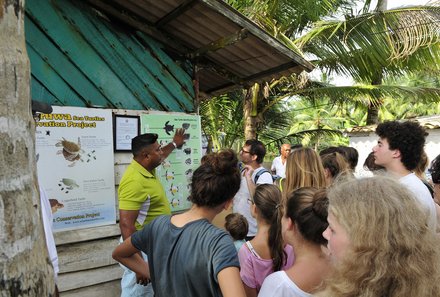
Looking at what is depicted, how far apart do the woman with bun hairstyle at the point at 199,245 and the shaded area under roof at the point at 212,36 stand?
6.42 ft

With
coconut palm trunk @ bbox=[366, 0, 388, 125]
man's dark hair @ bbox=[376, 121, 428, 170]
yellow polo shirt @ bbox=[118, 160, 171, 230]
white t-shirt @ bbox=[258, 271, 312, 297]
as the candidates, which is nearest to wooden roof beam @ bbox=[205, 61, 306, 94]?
man's dark hair @ bbox=[376, 121, 428, 170]

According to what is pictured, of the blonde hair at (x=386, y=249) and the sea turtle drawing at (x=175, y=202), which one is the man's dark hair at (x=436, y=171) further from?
the sea turtle drawing at (x=175, y=202)

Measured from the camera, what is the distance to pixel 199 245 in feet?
6.16

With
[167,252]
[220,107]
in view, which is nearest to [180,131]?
[167,252]

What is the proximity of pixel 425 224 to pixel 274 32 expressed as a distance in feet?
24.3

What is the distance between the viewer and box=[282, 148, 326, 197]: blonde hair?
3.00 m

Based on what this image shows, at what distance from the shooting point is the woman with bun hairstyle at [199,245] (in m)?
1.79

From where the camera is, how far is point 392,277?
115cm

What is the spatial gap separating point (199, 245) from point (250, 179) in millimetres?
2720

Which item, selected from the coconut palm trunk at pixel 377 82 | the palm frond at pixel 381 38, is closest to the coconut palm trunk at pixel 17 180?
the palm frond at pixel 381 38

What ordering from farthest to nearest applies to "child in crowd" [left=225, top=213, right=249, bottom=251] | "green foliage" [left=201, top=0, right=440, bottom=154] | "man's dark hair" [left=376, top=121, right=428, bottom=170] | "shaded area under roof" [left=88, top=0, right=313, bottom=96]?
"green foliage" [left=201, top=0, right=440, bottom=154], "shaded area under roof" [left=88, top=0, right=313, bottom=96], "child in crowd" [left=225, top=213, right=249, bottom=251], "man's dark hair" [left=376, top=121, right=428, bottom=170]

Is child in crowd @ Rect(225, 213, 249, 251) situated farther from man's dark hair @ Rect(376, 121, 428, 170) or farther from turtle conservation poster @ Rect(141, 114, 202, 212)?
A: man's dark hair @ Rect(376, 121, 428, 170)

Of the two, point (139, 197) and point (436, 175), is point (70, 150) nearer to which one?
point (139, 197)

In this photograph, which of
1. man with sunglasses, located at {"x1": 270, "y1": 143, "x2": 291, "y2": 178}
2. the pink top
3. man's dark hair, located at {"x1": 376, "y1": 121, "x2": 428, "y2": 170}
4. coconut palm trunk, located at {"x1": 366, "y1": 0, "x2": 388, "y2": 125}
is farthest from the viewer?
coconut palm trunk, located at {"x1": 366, "y1": 0, "x2": 388, "y2": 125}
